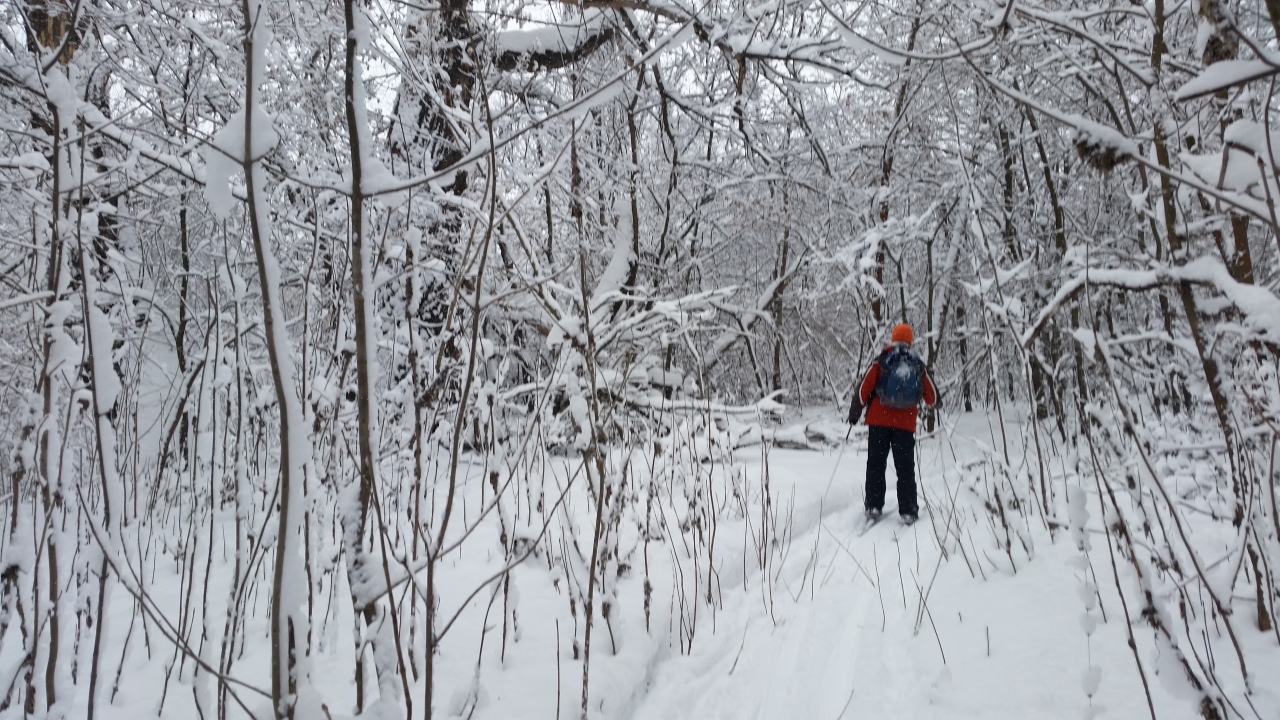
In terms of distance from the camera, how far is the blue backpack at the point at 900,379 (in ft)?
17.5

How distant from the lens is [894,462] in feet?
17.2

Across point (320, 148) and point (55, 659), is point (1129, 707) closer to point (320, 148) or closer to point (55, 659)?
point (55, 659)

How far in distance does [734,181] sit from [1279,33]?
7.11 meters

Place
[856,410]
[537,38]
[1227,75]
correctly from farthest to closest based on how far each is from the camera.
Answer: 1. [537,38]
2. [856,410]
3. [1227,75]

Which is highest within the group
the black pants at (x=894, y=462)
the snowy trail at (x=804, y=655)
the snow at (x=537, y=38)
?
the snow at (x=537, y=38)

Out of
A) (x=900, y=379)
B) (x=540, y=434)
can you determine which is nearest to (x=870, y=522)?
(x=900, y=379)

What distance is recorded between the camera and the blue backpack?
17.5 ft

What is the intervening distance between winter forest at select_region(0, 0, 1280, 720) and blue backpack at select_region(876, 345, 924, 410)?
932mm

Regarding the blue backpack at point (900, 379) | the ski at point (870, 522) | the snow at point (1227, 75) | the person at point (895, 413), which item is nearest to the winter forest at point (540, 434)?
the snow at point (1227, 75)

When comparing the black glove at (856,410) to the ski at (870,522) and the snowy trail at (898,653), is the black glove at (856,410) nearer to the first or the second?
the ski at (870,522)

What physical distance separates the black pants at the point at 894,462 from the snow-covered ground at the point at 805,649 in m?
1.18

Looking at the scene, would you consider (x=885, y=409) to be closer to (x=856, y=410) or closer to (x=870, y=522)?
(x=856, y=410)

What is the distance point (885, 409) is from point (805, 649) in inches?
120

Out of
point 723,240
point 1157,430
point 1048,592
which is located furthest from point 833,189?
point 1048,592
